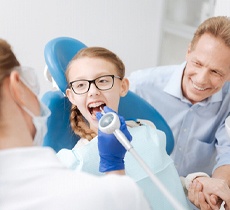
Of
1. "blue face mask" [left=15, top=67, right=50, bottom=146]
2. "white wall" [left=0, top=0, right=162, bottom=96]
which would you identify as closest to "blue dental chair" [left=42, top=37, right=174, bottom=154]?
"blue face mask" [left=15, top=67, right=50, bottom=146]

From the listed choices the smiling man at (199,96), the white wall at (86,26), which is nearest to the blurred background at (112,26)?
the white wall at (86,26)

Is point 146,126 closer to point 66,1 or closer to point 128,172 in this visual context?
point 128,172

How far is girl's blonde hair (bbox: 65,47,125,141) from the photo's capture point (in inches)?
54.7

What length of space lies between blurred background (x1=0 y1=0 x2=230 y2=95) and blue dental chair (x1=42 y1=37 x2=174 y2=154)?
50.1 inches

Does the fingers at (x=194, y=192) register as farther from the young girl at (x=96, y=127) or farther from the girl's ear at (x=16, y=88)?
the girl's ear at (x=16, y=88)

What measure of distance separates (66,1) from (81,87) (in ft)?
5.65

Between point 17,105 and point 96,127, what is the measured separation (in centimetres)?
65

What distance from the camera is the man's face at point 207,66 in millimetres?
1514

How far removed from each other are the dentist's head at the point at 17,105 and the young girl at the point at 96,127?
1.51 ft

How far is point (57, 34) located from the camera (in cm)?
294

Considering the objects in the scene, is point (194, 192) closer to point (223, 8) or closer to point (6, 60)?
point (6, 60)

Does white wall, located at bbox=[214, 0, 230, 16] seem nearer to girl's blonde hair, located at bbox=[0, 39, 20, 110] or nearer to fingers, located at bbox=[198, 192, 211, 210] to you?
fingers, located at bbox=[198, 192, 211, 210]

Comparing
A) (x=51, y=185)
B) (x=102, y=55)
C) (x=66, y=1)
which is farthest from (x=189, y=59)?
(x=66, y=1)

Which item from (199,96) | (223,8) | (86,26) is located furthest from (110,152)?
(86,26)
